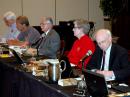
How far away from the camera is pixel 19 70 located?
3.36 meters

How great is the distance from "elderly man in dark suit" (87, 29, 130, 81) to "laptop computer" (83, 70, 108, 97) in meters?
0.55

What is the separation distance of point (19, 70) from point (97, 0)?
582 centimetres

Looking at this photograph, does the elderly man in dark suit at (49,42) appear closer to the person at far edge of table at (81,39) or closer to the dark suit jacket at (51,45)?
the dark suit jacket at (51,45)

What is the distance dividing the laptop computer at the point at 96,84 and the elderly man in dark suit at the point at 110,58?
55 centimetres

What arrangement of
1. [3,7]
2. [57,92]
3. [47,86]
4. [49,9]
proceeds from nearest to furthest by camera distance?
[57,92], [47,86], [3,7], [49,9]

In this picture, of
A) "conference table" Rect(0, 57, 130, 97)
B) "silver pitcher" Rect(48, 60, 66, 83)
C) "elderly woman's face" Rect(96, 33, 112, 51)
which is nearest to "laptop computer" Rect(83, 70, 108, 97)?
"conference table" Rect(0, 57, 130, 97)

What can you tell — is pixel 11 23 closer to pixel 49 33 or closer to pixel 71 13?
pixel 49 33

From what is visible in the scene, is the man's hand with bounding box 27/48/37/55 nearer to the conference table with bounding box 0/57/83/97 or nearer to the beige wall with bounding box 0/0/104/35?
the conference table with bounding box 0/57/83/97

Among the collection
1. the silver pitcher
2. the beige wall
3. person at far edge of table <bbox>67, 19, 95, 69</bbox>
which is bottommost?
the silver pitcher

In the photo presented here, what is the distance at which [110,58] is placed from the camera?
308cm

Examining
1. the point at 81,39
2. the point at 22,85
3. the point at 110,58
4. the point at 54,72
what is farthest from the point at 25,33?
the point at 54,72

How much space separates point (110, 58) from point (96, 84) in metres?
0.89

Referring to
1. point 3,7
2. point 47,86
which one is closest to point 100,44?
point 47,86

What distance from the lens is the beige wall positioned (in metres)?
7.86
